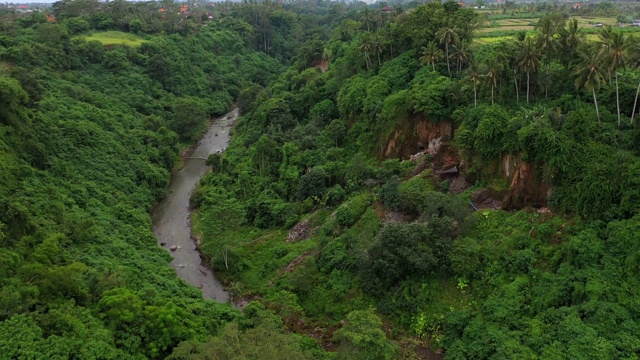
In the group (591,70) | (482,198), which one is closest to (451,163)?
(482,198)

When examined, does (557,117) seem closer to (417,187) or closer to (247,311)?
(417,187)

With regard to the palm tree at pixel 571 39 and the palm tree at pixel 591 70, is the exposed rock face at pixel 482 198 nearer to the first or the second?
the palm tree at pixel 591 70

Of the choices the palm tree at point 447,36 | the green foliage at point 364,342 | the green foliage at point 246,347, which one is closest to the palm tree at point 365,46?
the palm tree at point 447,36

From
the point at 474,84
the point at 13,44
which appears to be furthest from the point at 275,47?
the point at 474,84

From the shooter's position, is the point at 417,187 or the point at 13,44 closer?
the point at 417,187

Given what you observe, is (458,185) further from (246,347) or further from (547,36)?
(246,347)

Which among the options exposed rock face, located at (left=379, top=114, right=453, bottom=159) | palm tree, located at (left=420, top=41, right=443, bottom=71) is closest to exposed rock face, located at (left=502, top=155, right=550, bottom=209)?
exposed rock face, located at (left=379, top=114, right=453, bottom=159)
